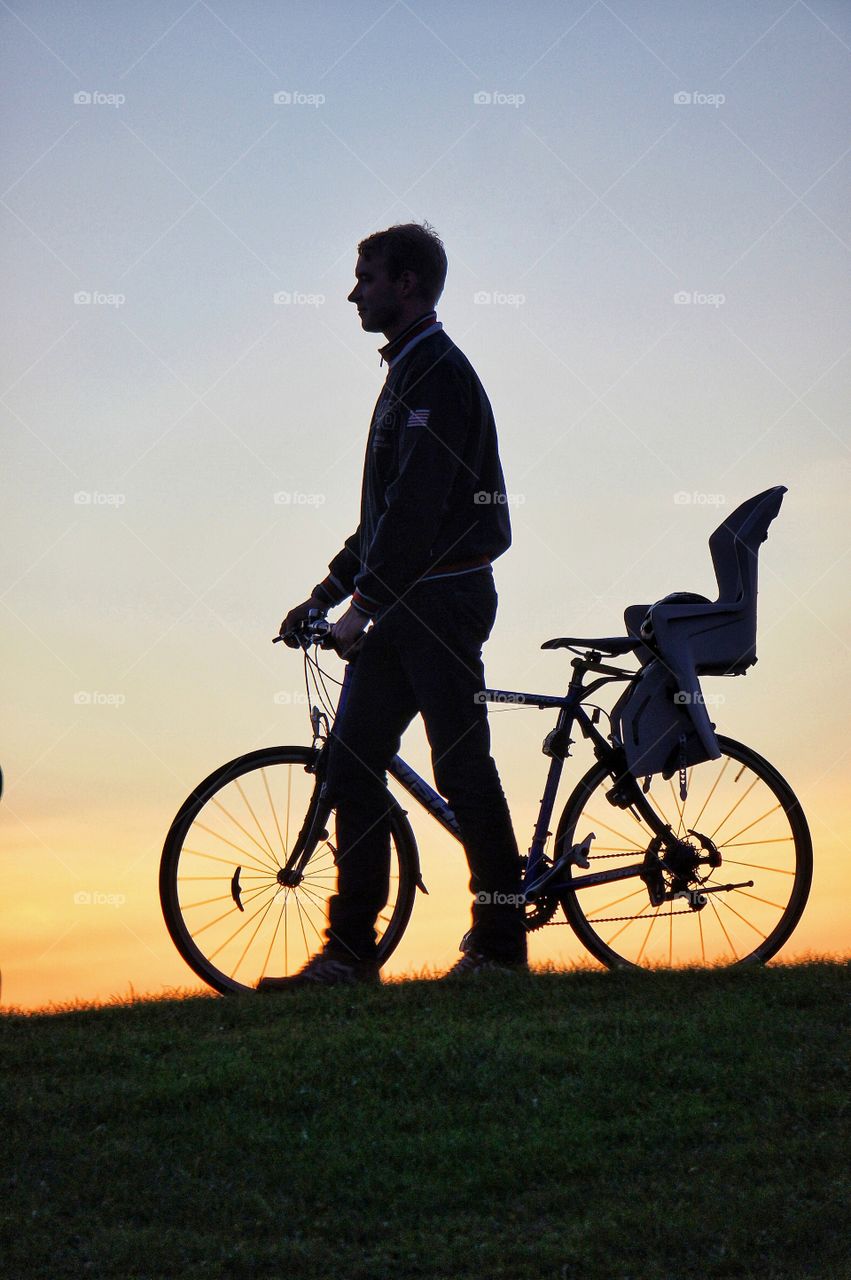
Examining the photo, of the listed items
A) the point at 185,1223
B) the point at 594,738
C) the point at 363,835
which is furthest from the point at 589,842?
the point at 185,1223

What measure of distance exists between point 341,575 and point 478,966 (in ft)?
5.31

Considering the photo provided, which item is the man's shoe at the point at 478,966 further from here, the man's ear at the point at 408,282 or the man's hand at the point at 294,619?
the man's ear at the point at 408,282

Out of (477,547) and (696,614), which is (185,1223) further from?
(696,614)

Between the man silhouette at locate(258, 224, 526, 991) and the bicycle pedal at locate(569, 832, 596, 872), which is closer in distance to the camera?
the man silhouette at locate(258, 224, 526, 991)

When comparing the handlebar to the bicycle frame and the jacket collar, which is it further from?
the jacket collar

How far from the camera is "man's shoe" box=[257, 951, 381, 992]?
572 centimetres

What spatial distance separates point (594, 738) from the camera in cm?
603

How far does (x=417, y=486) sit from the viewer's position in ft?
17.5

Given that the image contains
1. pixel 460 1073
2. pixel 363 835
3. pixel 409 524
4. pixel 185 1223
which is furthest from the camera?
pixel 363 835

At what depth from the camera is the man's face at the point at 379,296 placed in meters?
5.59

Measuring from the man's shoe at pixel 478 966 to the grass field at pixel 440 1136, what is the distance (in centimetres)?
6

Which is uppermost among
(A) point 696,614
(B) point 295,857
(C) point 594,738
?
(A) point 696,614

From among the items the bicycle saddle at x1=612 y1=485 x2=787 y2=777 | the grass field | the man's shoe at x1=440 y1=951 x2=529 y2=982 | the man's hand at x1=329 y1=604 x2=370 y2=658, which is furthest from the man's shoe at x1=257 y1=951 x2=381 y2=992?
the bicycle saddle at x1=612 y1=485 x2=787 y2=777

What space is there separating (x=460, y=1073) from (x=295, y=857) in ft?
4.40
